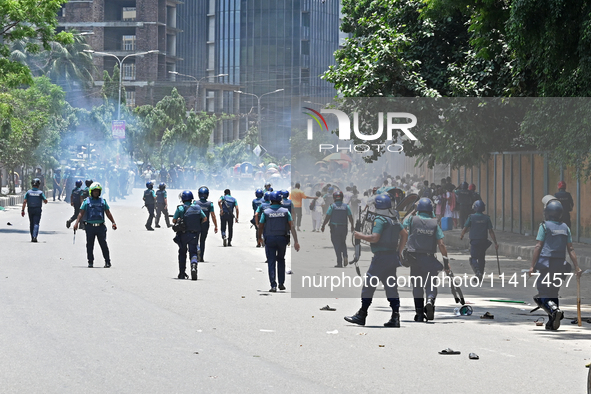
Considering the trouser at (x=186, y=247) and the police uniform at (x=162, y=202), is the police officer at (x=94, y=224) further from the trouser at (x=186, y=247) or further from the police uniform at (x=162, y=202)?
the police uniform at (x=162, y=202)

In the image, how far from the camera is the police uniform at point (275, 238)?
1476 centimetres

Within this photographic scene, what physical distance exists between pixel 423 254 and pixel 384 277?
93 centimetres

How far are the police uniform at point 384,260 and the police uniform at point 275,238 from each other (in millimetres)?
3780

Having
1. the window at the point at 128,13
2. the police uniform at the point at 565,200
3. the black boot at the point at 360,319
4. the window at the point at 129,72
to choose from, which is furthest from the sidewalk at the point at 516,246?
the window at the point at 128,13

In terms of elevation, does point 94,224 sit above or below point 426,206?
below

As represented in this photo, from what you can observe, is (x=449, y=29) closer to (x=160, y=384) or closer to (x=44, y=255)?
(x=44, y=255)

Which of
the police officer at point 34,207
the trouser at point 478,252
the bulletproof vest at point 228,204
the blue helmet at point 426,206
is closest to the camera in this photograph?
the blue helmet at point 426,206

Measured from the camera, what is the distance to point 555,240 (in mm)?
11555

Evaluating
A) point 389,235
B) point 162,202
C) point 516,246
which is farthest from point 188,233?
point 162,202

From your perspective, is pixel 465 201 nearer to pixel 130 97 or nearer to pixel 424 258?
pixel 424 258

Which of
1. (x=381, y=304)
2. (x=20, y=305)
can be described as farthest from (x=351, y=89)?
(x=20, y=305)

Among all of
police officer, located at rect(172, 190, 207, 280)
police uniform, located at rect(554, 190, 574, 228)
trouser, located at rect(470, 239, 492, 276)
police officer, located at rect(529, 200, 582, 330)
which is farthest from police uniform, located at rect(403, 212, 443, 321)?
police uniform, located at rect(554, 190, 574, 228)

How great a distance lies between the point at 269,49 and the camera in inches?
4668

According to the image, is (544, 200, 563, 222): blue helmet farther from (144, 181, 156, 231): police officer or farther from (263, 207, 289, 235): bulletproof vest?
(144, 181, 156, 231): police officer
